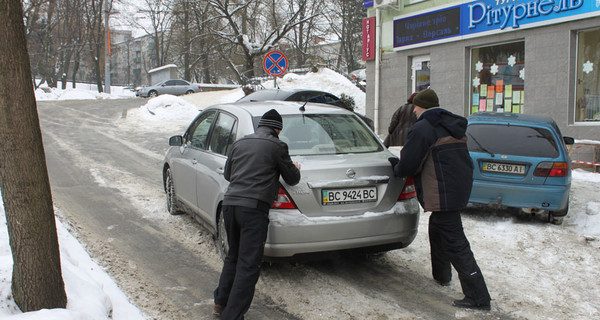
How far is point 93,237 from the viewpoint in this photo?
618 cm

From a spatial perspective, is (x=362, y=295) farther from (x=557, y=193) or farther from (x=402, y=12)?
(x=402, y=12)

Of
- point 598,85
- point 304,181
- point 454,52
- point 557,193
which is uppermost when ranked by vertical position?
point 454,52

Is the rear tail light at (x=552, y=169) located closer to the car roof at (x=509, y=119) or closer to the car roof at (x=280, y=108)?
the car roof at (x=509, y=119)

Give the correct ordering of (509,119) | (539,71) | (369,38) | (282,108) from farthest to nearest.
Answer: (369,38) < (539,71) < (509,119) < (282,108)

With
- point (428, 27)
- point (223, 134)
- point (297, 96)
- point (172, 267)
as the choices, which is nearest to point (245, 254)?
point (172, 267)

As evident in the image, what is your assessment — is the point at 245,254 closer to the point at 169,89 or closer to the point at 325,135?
the point at 325,135

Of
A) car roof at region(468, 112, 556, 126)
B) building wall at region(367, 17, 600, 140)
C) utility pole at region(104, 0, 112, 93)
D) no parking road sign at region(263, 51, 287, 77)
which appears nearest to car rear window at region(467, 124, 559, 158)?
car roof at region(468, 112, 556, 126)

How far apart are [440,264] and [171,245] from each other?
2956mm

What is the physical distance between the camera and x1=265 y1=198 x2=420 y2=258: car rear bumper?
4.41 meters

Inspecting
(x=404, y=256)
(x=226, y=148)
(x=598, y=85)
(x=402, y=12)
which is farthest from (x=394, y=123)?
(x=402, y=12)

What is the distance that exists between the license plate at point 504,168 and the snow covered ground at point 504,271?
70cm

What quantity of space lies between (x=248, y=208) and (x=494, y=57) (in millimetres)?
11571

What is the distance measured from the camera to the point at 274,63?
13906 millimetres

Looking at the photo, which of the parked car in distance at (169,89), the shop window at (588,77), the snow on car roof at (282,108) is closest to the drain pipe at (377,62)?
the shop window at (588,77)
